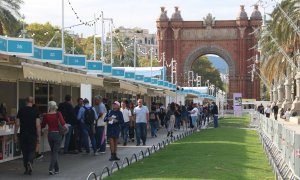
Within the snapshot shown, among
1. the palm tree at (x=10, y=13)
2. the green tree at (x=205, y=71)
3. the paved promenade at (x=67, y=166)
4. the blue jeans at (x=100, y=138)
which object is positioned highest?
the green tree at (x=205, y=71)

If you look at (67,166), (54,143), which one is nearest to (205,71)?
(67,166)

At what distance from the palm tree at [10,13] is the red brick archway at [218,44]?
76.9 m

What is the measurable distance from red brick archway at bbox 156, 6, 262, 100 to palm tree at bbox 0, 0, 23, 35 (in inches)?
3027

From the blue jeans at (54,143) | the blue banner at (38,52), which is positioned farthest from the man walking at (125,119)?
the blue jeans at (54,143)

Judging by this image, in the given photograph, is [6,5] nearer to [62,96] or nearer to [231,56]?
[62,96]

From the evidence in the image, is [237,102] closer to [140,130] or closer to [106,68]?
[106,68]

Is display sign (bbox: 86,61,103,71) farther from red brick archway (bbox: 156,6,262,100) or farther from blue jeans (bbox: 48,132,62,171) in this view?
red brick archway (bbox: 156,6,262,100)

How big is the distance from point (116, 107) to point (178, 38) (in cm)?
10192

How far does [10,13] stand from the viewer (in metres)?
44.1

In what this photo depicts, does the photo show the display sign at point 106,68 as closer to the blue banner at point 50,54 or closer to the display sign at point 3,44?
the blue banner at point 50,54

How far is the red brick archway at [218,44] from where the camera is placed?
120562mm

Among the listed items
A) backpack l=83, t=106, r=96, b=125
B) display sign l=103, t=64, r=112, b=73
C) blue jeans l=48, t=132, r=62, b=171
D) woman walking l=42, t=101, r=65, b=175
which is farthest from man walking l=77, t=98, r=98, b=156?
display sign l=103, t=64, r=112, b=73

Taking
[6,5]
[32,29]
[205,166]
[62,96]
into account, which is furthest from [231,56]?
[205,166]

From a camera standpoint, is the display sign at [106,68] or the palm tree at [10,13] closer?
the display sign at [106,68]
